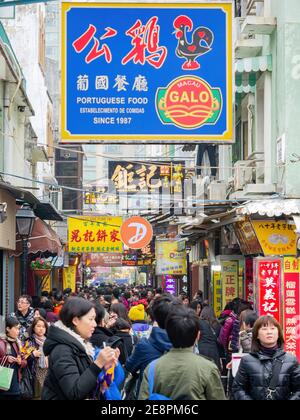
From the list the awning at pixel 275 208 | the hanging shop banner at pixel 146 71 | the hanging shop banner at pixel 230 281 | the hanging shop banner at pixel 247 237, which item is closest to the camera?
the hanging shop banner at pixel 146 71

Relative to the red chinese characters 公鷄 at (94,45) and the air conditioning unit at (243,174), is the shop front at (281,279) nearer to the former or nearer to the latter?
the air conditioning unit at (243,174)

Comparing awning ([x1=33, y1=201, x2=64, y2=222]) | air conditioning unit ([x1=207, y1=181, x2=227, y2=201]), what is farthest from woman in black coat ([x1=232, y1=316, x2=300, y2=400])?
air conditioning unit ([x1=207, y1=181, x2=227, y2=201])

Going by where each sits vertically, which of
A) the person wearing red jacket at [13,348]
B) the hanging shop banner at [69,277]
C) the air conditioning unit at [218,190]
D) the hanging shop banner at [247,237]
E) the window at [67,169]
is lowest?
the hanging shop banner at [69,277]

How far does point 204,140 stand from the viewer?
623 inches

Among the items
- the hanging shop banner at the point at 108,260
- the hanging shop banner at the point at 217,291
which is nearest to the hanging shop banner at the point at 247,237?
the hanging shop banner at the point at 217,291

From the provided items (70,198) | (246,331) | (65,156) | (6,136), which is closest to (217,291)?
(6,136)

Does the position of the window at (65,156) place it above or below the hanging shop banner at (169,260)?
above

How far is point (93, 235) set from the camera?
32094 millimetres

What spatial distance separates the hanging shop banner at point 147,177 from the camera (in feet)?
96.9

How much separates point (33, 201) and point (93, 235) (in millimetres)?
9825

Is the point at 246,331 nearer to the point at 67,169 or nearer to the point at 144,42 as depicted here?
the point at 144,42

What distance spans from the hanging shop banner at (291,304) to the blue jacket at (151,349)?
8282 millimetres

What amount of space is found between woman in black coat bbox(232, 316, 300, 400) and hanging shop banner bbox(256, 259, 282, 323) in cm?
873
